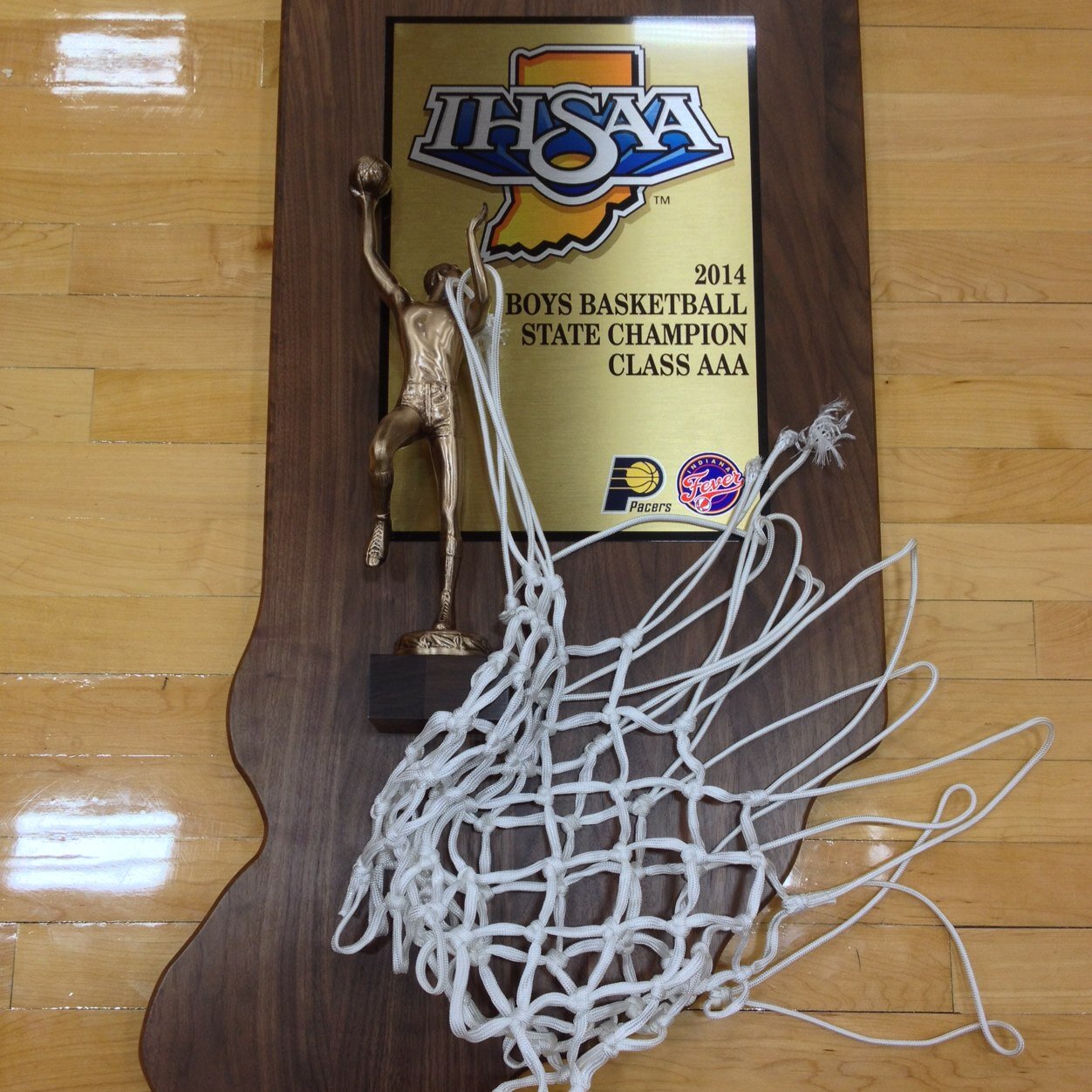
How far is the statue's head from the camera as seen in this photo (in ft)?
2.93

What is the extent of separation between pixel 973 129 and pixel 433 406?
0.58 m

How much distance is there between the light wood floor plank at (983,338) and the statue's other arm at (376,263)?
0.42 meters

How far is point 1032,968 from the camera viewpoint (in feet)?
Answer: 2.90

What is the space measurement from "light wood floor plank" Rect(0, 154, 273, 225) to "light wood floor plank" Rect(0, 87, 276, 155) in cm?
1

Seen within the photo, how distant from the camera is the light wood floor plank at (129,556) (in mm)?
952

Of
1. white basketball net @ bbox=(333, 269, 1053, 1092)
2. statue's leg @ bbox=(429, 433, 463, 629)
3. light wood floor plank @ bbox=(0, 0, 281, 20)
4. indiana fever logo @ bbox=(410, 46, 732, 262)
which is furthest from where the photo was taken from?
light wood floor plank @ bbox=(0, 0, 281, 20)

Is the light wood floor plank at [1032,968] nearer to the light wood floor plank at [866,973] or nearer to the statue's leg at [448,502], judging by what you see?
the light wood floor plank at [866,973]

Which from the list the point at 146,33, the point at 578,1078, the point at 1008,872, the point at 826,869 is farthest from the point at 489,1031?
the point at 146,33

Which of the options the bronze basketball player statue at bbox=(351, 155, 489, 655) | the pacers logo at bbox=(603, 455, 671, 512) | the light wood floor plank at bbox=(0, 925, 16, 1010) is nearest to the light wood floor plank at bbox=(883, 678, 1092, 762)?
the pacers logo at bbox=(603, 455, 671, 512)

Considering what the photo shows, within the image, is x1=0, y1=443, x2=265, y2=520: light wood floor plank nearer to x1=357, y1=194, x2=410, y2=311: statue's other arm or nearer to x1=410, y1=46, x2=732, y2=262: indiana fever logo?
x1=357, y1=194, x2=410, y2=311: statue's other arm

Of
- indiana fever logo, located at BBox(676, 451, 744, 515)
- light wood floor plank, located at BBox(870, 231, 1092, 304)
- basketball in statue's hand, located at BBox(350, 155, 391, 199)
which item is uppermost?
basketball in statue's hand, located at BBox(350, 155, 391, 199)

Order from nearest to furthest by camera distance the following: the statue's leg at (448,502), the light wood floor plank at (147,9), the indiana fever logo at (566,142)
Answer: the statue's leg at (448,502)
the indiana fever logo at (566,142)
the light wood floor plank at (147,9)

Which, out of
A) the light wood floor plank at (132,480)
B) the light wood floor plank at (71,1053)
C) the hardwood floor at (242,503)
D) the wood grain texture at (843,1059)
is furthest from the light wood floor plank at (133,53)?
the wood grain texture at (843,1059)

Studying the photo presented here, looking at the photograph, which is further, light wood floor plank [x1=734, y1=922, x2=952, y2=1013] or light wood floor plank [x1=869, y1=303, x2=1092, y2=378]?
light wood floor plank [x1=869, y1=303, x2=1092, y2=378]
